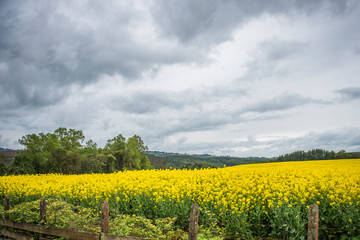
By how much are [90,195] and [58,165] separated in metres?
28.4

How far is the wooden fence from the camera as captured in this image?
4.52 metres

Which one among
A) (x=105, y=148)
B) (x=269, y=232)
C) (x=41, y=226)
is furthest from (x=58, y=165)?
(x=269, y=232)

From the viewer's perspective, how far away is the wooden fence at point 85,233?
4.52 metres

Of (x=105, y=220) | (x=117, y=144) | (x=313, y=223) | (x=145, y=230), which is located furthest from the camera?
(x=117, y=144)

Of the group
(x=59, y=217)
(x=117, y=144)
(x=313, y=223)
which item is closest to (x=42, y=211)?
(x=59, y=217)

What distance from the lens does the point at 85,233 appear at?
23.0 ft

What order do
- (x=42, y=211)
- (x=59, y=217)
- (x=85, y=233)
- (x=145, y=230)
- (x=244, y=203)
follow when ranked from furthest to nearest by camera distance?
(x=42, y=211) < (x=59, y=217) < (x=244, y=203) < (x=145, y=230) < (x=85, y=233)

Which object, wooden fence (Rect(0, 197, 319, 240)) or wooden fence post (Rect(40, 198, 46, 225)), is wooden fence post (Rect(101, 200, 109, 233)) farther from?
wooden fence post (Rect(40, 198, 46, 225))

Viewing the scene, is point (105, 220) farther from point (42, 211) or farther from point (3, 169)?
point (3, 169)

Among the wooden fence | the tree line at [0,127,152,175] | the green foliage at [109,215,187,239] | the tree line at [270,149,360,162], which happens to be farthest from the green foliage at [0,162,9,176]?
the tree line at [270,149,360,162]

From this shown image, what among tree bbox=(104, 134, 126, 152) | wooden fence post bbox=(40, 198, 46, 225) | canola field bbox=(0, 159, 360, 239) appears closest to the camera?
canola field bbox=(0, 159, 360, 239)

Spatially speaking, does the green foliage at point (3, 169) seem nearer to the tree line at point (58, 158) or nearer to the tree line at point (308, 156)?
the tree line at point (58, 158)

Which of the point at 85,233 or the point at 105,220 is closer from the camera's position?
the point at 105,220

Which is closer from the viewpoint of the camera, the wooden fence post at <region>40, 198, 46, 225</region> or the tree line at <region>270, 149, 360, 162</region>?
the wooden fence post at <region>40, 198, 46, 225</region>
